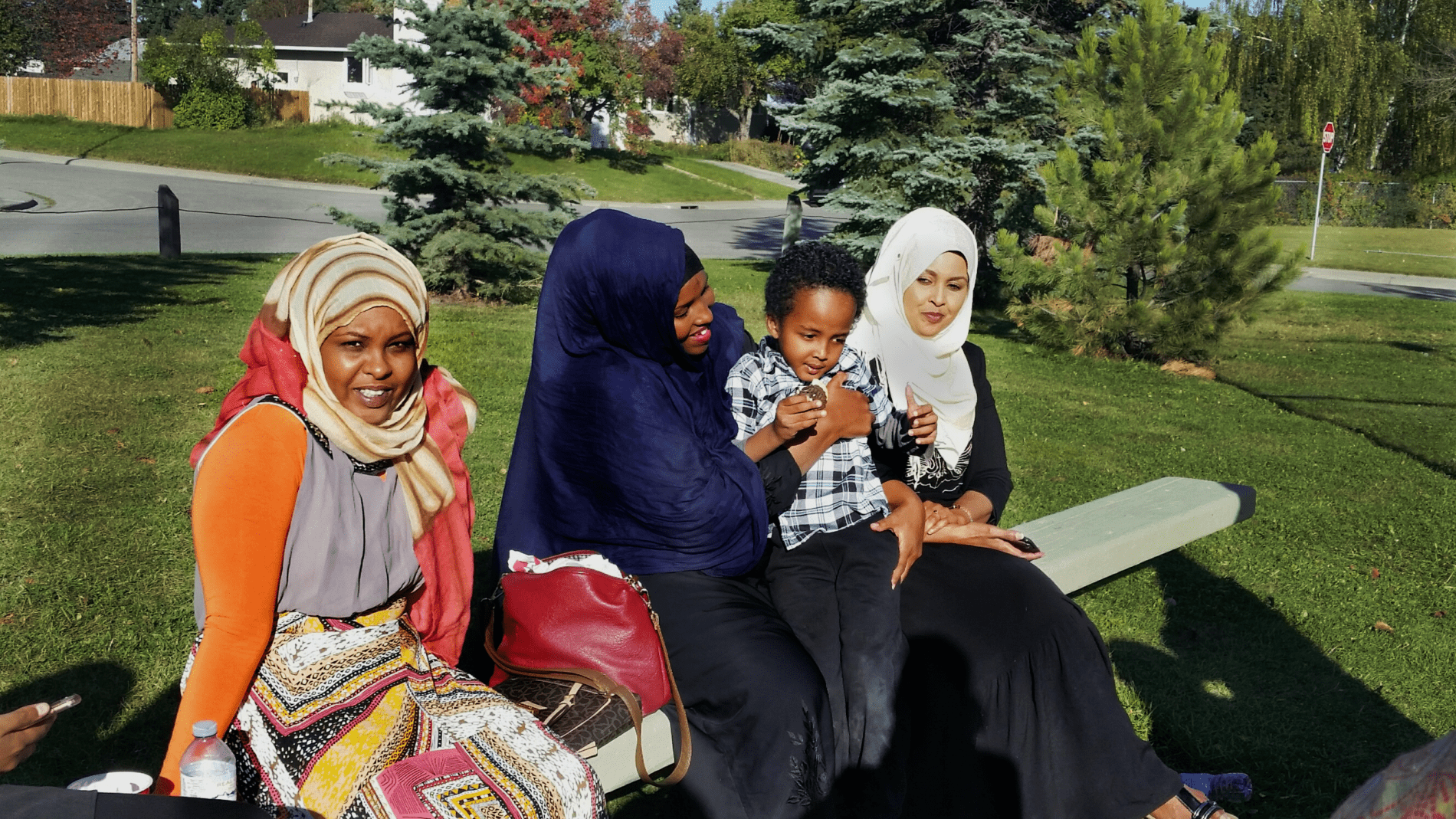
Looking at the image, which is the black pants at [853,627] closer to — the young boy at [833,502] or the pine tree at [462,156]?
the young boy at [833,502]

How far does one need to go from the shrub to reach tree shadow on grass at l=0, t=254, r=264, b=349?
26.6 metres

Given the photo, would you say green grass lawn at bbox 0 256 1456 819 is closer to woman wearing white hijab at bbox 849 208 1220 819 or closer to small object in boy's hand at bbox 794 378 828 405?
woman wearing white hijab at bbox 849 208 1220 819

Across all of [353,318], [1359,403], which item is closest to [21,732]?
[353,318]

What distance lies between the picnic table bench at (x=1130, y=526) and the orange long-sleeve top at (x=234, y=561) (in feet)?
8.84

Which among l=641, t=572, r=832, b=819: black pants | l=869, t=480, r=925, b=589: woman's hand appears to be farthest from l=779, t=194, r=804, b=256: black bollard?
l=641, t=572, r=832, b=819: black pants

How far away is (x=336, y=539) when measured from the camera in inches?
100

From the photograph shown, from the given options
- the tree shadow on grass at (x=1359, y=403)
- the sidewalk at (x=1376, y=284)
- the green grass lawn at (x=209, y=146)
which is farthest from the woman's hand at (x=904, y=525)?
the green grass lawn at (x=209, y=146)

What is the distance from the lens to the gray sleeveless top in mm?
2500

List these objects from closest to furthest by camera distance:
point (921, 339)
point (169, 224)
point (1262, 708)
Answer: point (921, 339) < point (1262, 708) < point (169, 224)

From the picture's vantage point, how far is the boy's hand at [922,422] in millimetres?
3523

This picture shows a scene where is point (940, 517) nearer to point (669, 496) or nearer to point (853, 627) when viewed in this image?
point (853, 627)

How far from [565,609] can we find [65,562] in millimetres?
2844

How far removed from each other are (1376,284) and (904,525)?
21.7 meters

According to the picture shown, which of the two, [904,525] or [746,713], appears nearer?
[746,713]
